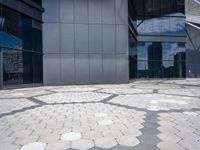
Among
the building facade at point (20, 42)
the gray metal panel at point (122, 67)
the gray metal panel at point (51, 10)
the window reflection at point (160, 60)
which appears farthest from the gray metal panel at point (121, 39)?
the window reflection at point (160, 60)

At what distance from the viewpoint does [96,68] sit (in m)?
21.9

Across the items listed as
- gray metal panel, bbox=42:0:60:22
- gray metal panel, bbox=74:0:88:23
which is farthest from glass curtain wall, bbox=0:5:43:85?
gray metal panel, bbox=74:0:88:23

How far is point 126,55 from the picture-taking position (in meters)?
22.7

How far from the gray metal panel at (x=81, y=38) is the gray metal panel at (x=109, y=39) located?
6.39ft

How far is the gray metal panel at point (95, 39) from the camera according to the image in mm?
21938

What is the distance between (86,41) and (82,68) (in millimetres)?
2728

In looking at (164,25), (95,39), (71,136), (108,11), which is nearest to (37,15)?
(95,39)

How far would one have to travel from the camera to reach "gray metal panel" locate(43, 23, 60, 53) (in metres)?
20.8

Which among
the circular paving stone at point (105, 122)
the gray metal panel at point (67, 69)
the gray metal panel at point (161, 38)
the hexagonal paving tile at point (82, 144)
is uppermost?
the gray metal panel at point (161, 38)

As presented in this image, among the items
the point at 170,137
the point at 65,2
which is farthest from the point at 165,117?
the point at 65,2

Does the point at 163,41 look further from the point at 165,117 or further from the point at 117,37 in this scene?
the point at 165,117

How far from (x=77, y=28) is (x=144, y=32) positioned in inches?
574

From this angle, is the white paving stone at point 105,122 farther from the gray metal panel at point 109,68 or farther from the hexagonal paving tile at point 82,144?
the gray metal panel at point 109,68

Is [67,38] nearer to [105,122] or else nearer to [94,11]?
[94,11]
